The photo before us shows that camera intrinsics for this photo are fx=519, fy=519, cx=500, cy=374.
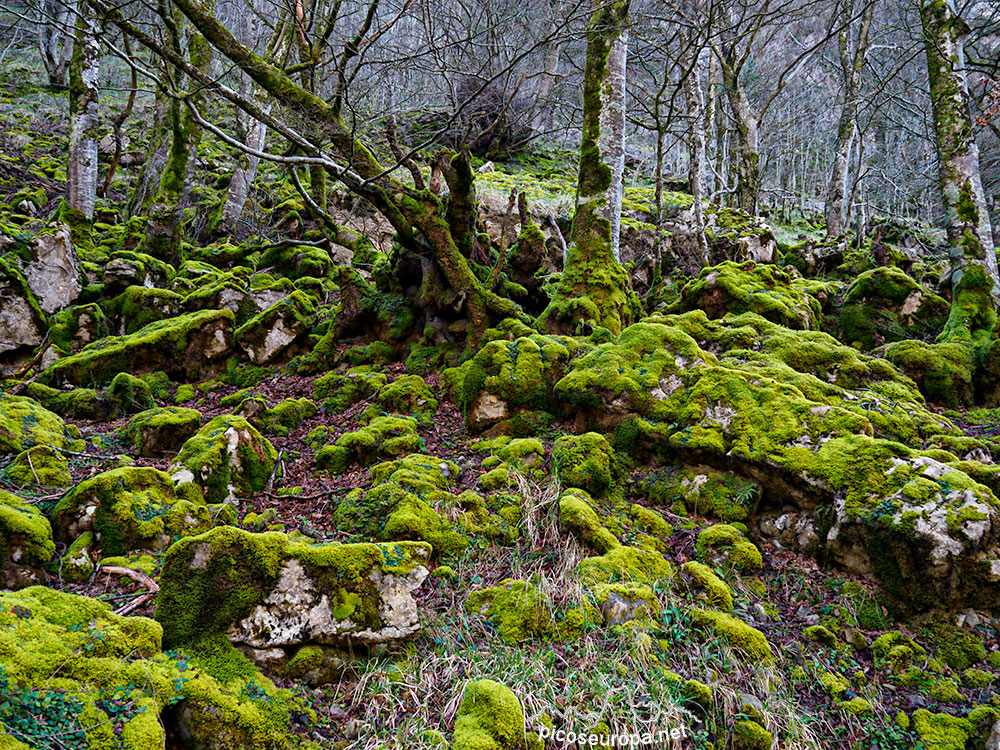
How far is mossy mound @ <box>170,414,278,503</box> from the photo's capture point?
193 inches

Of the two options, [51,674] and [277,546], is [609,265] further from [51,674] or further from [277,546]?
[51,674]

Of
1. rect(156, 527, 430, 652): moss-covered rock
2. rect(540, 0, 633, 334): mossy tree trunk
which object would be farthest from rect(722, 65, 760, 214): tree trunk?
rect(156, 527, 430, 652): moss-covered rock

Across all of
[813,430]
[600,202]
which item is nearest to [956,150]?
[600,202]

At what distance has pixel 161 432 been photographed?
594cm

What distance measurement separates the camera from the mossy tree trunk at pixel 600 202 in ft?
25.8

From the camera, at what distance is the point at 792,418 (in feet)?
16.8

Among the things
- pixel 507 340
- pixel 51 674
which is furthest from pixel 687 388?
pixel 51 674

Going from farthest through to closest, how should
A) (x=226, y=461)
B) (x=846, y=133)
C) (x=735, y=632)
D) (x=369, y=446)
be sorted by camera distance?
1. (x=846, y=133)
2. (x=369, y=446)
3. (x=226, y=461)
4. (x=735, y=632)

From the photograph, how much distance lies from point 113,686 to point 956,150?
40.6 feet

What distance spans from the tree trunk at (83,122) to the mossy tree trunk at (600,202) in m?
9.59

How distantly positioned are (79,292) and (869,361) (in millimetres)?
12449

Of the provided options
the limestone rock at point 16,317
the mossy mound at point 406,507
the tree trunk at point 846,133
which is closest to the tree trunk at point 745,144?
the tree trunk at point 846,133

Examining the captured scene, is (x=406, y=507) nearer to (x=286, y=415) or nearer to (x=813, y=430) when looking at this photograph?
(x=286, y=415)

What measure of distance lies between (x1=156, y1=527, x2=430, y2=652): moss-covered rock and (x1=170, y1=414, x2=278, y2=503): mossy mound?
5.67ft
